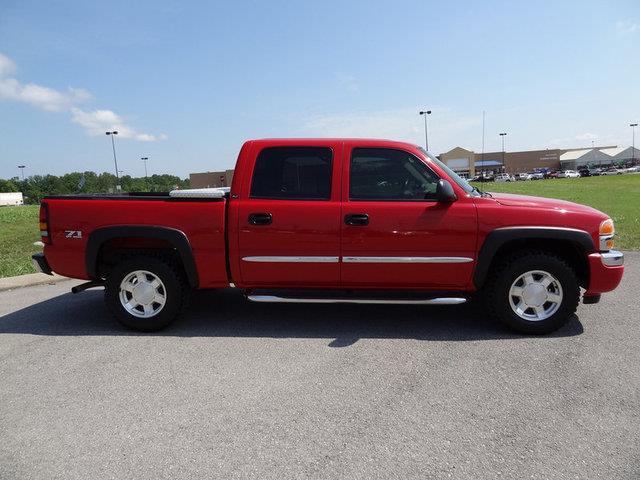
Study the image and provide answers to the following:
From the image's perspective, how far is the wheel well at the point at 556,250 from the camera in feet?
14.5

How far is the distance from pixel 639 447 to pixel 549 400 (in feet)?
2.01

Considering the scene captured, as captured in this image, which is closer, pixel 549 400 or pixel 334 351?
pixel 549 400

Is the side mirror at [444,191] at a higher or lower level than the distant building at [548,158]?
lower

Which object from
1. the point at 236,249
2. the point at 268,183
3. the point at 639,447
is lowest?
the point at 639,447

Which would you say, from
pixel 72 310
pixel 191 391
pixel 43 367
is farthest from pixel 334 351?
pixel 72 310

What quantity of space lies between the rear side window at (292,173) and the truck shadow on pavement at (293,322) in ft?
4.46

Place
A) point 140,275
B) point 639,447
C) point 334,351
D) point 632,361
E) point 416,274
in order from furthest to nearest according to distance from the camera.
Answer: point 140,275, point 416,274, point 334,351, point 632,361, point 639,447

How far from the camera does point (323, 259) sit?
175 inches

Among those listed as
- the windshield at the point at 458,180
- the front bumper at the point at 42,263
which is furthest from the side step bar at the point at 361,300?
the front bumper at the point at 42,263

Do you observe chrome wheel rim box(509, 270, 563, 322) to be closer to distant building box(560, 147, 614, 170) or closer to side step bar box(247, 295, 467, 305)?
side step bar box(247, 295, 467, 305)

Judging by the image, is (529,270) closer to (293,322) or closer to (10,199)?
(293,322)

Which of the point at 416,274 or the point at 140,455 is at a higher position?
the point at 416,274

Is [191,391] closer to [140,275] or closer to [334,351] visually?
[334,351]

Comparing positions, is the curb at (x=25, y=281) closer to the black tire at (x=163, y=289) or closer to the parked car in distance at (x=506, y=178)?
the black tire at (x=163, y=289)
